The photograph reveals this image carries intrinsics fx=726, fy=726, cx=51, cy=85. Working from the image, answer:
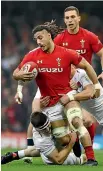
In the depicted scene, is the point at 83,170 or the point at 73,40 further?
the point at 73,40

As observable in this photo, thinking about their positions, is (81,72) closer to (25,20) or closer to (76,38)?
(76,38)

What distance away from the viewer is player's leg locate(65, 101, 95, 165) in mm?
9211

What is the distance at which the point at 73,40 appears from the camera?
11.1m

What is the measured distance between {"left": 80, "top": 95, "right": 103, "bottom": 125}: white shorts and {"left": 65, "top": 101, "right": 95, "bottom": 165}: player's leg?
161 cm

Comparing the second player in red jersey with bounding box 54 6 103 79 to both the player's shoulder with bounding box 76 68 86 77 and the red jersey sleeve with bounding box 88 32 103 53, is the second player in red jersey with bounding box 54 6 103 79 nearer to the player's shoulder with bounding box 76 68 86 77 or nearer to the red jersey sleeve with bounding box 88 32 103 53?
the red jersey sleeve with bounding box 88 32 103 53

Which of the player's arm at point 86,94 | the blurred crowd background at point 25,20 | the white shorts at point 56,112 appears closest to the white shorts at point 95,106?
the player's arm at point 86,94

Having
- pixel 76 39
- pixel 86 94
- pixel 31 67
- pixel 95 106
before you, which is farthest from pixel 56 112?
pixel 76 39

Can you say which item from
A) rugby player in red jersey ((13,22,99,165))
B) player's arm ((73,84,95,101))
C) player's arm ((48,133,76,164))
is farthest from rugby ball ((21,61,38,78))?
player's arm ((48,133,76,164))

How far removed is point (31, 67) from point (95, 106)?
197cm

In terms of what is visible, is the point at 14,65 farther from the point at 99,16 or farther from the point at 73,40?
the point at 73,40

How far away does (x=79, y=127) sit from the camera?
30.4 ft

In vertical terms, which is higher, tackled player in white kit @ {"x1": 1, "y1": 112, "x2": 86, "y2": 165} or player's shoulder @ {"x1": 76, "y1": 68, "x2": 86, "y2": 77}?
player's shoulder @ {"x1": 76, "y1": 68, "x2": 86, "y2": 77}

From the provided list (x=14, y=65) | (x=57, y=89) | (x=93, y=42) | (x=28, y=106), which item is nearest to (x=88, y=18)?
(x=14, y=65)

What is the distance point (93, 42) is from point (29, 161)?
2144 millimetres
